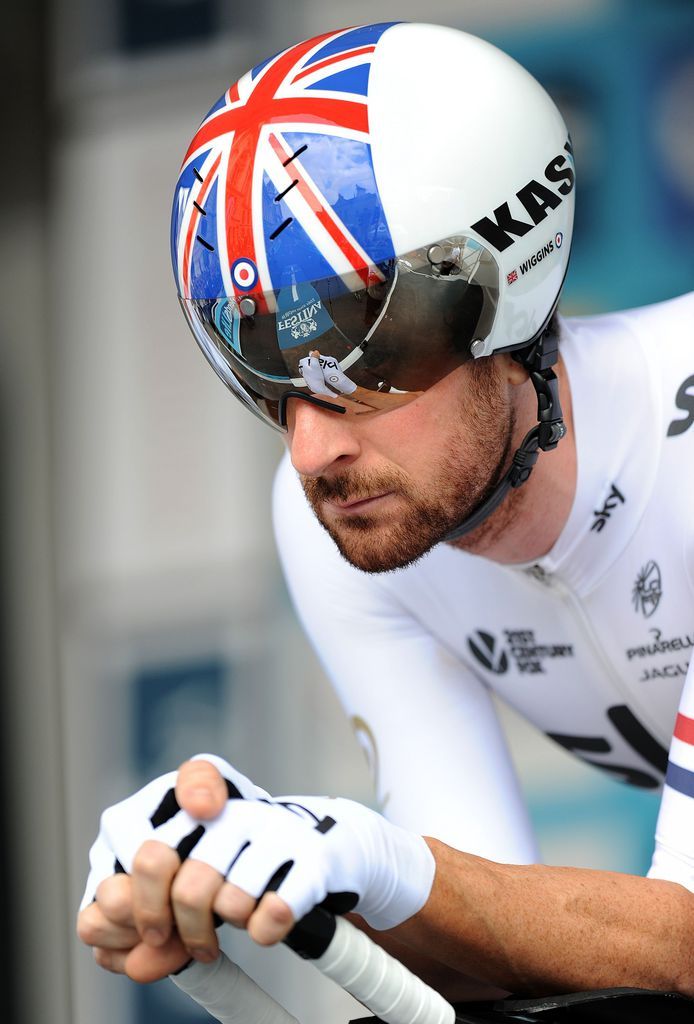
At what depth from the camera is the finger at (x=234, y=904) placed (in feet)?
3.45

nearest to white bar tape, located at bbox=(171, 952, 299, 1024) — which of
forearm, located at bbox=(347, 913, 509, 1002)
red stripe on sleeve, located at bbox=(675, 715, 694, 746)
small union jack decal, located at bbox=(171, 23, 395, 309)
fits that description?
forearm, located at bbox=(347, 913, 509, 1002)

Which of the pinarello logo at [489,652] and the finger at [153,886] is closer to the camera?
the finger at [153,886]

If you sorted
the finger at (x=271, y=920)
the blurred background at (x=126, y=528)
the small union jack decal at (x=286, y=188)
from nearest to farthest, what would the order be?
the finger at (x=271, y=920) → the small union jack decal at (x=286, y=188) → the blurred background at (x=126, y=528)

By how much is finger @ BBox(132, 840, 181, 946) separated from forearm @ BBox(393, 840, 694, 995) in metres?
0.32

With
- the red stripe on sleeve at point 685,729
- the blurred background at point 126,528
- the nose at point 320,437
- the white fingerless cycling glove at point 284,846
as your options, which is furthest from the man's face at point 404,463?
the blurred background at point 126,528

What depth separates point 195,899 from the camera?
1.06 metres

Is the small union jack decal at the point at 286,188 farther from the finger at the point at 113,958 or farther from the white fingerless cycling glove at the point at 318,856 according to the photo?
the finger at the point at 113,958

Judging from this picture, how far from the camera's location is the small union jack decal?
1475mm

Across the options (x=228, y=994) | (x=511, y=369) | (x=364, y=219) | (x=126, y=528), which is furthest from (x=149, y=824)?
(x=126, y=528)

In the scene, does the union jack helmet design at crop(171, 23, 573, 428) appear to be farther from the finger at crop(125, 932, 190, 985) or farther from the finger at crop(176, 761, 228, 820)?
the finger at crop(125, 932, 190, 985)

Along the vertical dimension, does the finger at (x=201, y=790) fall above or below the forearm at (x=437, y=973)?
above

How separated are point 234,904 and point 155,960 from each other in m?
0.11

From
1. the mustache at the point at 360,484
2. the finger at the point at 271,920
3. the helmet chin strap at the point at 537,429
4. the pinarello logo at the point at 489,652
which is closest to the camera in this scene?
the finger at the point at 271,920

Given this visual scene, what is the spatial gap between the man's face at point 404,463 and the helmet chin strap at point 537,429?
0.11ft
